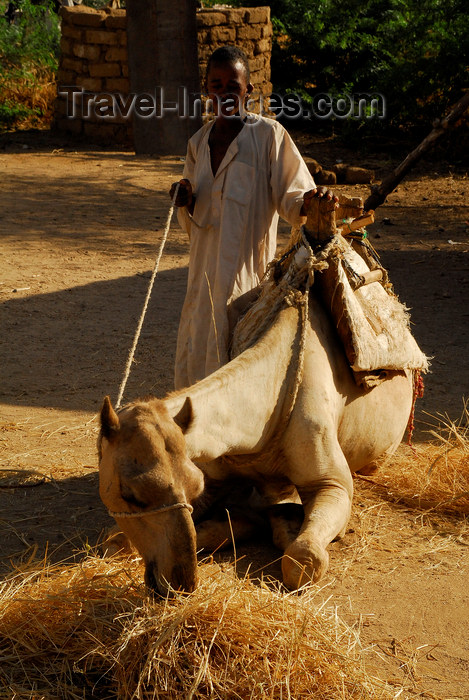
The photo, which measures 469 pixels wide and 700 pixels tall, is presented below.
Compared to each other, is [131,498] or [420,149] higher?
[420,149]

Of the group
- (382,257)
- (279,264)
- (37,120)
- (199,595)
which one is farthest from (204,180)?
(37,120)

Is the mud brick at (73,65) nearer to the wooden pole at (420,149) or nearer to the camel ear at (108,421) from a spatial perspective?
the wooden pole at (420,149)

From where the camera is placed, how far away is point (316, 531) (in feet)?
10.9

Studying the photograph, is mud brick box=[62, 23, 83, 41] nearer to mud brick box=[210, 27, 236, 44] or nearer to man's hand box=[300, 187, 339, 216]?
mud brick box=[210, 27, 236, 44]

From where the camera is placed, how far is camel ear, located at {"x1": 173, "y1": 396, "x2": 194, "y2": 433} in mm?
2643

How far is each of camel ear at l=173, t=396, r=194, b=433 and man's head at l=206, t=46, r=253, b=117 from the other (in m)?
1.97

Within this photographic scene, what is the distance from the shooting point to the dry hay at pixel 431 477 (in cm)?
412

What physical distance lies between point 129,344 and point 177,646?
13.4 feet

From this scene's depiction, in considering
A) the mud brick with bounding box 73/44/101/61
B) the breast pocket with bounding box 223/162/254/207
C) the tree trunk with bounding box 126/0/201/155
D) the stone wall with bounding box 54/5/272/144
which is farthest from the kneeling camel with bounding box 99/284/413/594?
the mud brick with bounding box 73/44/101/61

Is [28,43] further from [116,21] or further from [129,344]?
[129,344]

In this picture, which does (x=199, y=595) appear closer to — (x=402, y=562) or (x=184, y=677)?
(x=184, y=677)

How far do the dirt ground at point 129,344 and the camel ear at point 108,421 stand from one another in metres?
1.19

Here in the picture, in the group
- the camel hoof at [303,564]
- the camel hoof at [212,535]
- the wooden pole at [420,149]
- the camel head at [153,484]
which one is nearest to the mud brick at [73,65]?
the wooden pole at [420,149]

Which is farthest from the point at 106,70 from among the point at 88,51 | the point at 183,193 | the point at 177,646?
the point at 177,646
